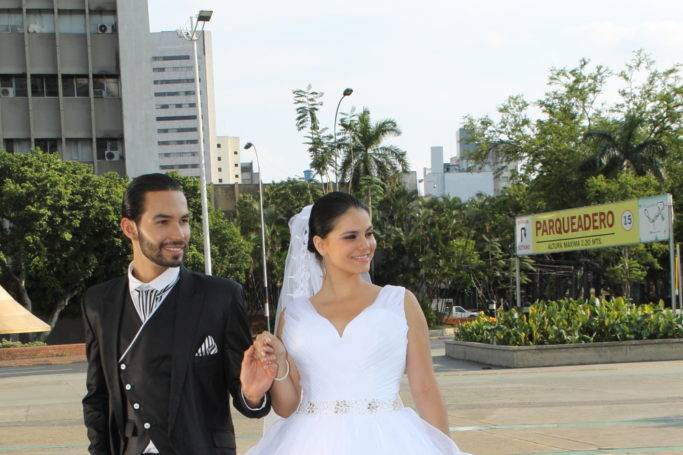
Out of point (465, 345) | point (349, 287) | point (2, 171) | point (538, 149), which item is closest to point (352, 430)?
point (349, 287)

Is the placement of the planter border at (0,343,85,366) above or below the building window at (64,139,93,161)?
below

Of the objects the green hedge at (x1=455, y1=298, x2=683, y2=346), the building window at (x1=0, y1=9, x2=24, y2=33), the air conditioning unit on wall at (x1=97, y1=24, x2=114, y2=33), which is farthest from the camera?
the air conditioning unit on wall at (x1=97, y1=24, x2=114, y2=33)

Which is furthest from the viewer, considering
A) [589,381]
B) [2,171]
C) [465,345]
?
[2,171]

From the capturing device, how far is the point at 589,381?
17.0 m

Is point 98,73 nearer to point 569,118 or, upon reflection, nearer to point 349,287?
point 569,118

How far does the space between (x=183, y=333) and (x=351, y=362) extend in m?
0.94

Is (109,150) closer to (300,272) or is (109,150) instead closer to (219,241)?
(219,241)

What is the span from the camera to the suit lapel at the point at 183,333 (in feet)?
12.3

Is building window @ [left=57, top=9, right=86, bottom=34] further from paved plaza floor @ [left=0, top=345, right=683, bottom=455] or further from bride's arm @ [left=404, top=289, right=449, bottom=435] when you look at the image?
bride's arm @ [left=404, top=289, right=449, bottom=435]

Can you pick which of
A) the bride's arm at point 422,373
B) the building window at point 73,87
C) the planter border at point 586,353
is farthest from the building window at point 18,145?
the bride's arm at point 422,373

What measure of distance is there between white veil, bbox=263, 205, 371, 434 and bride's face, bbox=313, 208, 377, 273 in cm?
43

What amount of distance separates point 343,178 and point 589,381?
38957mm

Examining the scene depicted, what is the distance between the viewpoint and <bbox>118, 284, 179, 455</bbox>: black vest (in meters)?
3.73

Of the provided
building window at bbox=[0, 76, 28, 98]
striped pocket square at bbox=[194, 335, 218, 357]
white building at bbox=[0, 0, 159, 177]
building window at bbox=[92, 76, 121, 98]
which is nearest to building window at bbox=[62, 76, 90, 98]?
white building at bbox=[0, 0, 159, 177]
